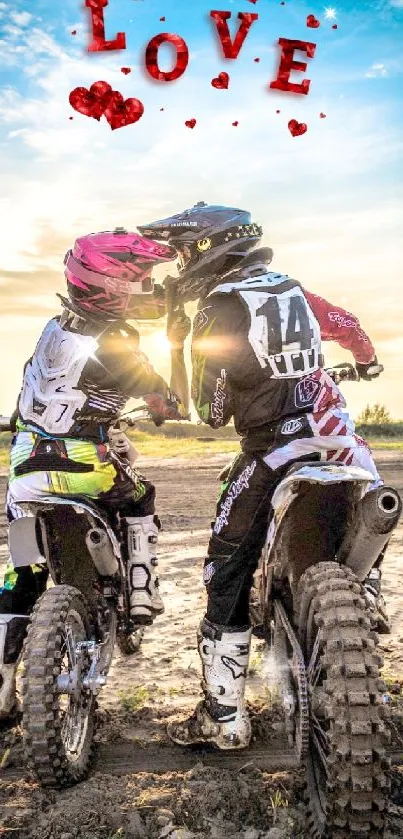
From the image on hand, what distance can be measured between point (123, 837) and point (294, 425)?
1832 millimetres

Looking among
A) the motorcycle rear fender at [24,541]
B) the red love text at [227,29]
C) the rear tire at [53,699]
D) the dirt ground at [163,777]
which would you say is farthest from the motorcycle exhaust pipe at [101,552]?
the red love text at [227,29]

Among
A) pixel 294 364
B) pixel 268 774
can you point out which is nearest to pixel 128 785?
pixel 268 774

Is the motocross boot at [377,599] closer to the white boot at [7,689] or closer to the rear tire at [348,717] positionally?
the rear tire at [348,717]

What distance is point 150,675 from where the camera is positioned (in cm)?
499

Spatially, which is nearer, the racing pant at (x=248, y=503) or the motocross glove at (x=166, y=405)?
the racing pant at (x=248, y=503)

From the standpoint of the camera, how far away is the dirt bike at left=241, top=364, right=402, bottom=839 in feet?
9.45

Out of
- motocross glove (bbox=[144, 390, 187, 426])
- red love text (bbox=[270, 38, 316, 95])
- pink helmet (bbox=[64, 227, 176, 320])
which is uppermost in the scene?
red love text (bbox=[270, 38, 316, 95])

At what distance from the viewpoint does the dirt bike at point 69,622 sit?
3.47m

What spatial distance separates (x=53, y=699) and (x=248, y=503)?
1179mm

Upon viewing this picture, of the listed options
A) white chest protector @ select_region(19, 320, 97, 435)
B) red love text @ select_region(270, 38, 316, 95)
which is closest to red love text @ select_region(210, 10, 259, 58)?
red love text @ select_region(270, 38, 316, 95)

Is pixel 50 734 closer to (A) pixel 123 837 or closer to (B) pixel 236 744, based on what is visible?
(A) pixel 123 837

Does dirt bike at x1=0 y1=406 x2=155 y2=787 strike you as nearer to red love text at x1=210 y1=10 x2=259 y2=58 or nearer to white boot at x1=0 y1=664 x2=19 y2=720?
white boot at x1=0 y1=664 x2=19 y2=720

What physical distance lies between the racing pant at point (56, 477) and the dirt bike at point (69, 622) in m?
0.05

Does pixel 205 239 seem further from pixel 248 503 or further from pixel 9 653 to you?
pixel 9 653
